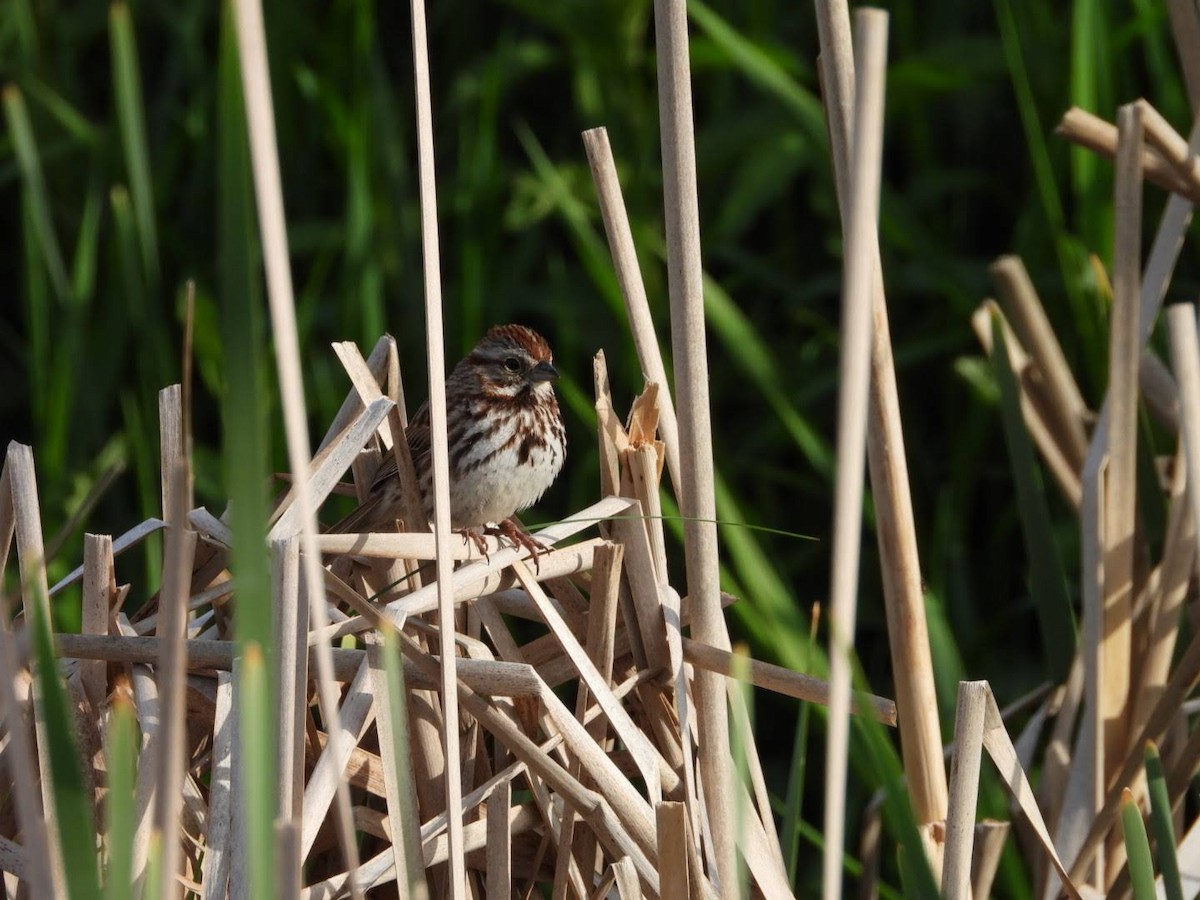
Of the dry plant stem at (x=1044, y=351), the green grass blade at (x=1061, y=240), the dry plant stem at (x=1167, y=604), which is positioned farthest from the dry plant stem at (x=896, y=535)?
the green grass blade at (x=1061, y=240)

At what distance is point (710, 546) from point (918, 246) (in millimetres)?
1797

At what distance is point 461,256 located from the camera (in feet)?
11.4

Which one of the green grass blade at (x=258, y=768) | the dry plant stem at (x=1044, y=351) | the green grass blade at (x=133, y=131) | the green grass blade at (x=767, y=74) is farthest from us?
the green grass blade at (x=133, y=131)

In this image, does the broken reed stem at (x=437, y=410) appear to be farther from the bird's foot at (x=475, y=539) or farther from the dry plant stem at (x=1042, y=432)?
the dry plant stem at (x=1042, y=432)

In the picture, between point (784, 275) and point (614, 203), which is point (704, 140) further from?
point (614, 203)

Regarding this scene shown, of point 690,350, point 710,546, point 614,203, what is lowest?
point 710,546

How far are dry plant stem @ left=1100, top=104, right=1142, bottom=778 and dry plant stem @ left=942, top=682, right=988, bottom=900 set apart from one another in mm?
519

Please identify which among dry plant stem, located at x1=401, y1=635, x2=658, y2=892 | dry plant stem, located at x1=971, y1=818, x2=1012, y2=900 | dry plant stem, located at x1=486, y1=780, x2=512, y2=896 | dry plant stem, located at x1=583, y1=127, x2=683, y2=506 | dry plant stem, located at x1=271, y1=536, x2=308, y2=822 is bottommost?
dry plant stem, located at x1=971, y1=818, x2=1012, y2=900

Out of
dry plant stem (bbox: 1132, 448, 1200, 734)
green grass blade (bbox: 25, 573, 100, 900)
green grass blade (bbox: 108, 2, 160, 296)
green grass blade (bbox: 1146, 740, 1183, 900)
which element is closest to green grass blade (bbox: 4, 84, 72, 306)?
green grass blade (bbox: 108, 2, 160, 296)

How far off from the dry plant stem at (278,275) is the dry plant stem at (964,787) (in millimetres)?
683

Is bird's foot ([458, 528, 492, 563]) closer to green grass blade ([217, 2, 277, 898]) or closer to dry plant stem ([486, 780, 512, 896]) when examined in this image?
dry plant stem ([486, 780, 512, 896])

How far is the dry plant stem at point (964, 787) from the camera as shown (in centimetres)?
162

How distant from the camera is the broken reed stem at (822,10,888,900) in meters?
1.13

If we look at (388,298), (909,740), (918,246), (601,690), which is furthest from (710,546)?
(388,298)
